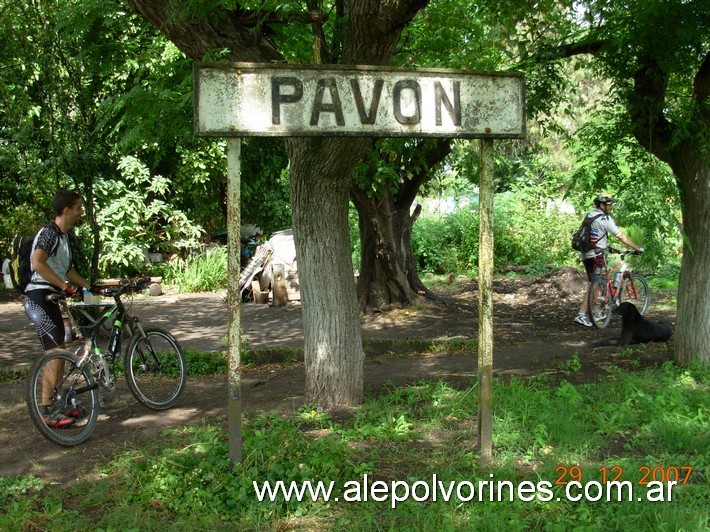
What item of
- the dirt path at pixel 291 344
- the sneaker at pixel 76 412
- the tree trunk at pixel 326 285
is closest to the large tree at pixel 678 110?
the dirt path at pixel 291 344

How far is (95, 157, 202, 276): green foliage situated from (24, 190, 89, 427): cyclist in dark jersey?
9572 millimetres

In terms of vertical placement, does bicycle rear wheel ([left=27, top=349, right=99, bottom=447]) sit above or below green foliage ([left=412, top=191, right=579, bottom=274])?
below

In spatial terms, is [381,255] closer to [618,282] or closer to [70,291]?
[618,282]

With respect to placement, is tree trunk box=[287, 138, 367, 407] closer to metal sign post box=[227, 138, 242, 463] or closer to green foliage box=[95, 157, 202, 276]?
metal sign post box=[227, 138, 242, 463]

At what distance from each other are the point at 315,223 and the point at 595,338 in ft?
17.6

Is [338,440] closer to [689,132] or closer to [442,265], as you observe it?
[689,132]

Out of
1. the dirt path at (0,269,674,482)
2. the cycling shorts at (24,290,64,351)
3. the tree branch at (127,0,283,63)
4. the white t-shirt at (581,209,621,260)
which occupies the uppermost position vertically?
the tree branch at (127,0,283,63)

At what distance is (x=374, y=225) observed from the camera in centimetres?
1147

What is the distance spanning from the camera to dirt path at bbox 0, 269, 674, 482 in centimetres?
531

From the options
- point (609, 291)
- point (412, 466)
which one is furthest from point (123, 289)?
point (609, 291)

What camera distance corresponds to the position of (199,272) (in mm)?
15625

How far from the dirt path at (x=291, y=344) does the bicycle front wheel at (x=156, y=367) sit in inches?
6.4

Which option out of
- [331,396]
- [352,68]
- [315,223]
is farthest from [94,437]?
[352,68]
